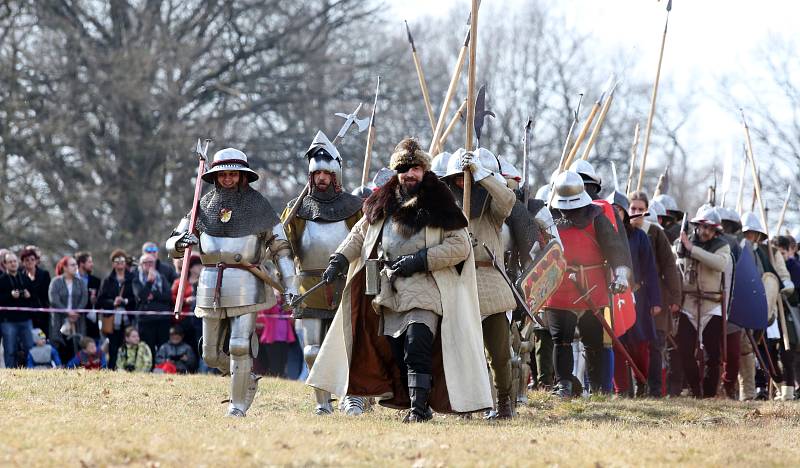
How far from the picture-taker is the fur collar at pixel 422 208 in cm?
902

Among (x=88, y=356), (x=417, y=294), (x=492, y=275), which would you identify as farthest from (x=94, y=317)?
(x=417, y=294)

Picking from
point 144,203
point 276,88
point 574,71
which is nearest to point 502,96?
point 574,71

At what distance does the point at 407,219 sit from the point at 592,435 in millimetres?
1661

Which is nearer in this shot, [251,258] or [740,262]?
[251,258]

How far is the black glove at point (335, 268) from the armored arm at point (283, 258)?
0.36 m

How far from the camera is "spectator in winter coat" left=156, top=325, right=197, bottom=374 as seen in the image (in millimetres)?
15203

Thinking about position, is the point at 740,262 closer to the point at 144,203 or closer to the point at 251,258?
the point at 251,258

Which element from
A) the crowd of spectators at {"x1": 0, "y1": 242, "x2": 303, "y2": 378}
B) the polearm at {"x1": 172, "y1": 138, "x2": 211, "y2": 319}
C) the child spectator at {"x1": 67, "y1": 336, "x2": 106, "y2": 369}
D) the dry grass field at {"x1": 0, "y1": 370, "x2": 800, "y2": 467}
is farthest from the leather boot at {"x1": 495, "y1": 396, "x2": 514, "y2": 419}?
the child spectator at {"x1": 67, "y1": 336, "x2": 106, "y2": 369}

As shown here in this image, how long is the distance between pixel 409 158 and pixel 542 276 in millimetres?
1763

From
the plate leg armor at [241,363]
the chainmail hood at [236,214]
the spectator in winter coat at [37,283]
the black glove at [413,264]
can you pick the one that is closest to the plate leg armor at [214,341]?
the plate leg armor at [241,363]

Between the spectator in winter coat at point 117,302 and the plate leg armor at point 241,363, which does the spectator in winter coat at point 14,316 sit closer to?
the spectator in winter coat at point 117,302

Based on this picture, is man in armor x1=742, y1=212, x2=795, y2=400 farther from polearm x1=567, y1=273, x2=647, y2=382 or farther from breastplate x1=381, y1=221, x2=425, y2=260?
breastplate x1=381, y1=221, x2=425, y2=260

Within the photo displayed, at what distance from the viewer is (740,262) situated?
535 inches

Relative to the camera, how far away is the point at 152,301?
1513 centimetres
